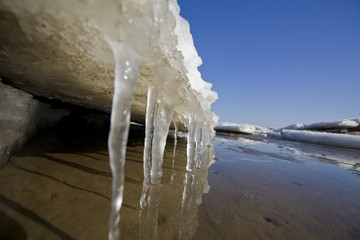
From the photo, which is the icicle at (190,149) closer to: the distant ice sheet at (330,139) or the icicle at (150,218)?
the icicle at (150,218)

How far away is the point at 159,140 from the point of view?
53.0 inches

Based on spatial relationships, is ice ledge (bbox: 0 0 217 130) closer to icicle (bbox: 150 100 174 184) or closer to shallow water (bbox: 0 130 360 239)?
icicle (bbox: 150 100 174 184)

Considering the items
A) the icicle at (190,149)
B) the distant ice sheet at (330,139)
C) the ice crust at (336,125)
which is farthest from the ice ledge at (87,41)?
the ice crust at (336,125)

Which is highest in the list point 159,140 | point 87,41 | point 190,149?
point 87,41

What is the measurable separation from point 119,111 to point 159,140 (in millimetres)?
704

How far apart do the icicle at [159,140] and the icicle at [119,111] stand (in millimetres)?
654

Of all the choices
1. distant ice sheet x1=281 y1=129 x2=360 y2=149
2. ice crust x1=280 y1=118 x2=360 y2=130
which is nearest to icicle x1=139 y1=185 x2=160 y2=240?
distant ice sheet x1=281 y1=129 x2=360 y2=149

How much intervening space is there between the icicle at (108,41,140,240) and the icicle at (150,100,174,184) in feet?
2.15

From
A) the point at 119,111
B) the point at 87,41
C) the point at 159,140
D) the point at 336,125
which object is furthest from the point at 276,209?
the point at 336,125

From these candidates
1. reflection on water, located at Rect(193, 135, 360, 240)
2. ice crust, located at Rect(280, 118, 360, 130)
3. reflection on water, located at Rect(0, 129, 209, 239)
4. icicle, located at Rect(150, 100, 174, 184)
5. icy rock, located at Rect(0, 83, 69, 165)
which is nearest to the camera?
reflection on water, located at Rect(0, 129, 209, 239)

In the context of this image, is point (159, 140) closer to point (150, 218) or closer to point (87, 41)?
point (150, 218)

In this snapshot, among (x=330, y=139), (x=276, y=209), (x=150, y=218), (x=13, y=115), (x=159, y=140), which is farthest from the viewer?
(x=330, y=139)

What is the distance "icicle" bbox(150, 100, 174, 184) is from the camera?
135 centimetres

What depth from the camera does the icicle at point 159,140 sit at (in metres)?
1.35
